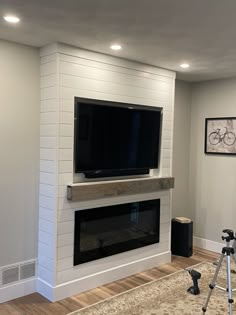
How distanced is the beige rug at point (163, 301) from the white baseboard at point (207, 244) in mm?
1002

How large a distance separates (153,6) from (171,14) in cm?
20

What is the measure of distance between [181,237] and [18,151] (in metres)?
2.56

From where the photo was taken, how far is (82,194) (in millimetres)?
3402

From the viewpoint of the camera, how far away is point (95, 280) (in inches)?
145

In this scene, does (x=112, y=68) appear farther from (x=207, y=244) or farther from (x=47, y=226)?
(x=207, y=244)

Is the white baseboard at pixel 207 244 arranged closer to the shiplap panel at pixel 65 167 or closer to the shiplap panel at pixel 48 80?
the shiplap panel at pixel 65 167

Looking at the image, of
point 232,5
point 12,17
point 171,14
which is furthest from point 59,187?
point 232,5

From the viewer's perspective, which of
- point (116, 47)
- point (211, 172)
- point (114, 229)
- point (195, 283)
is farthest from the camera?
point (211, 172)

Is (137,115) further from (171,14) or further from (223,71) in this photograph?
(171,14)

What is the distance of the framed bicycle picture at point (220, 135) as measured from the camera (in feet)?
15.5

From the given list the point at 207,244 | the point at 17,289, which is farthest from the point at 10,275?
the point at 207,244

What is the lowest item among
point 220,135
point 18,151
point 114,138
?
point 18,151

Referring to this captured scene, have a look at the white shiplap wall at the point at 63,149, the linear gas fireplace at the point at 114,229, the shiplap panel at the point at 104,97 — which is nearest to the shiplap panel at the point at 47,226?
the white shiplap wall at the point at 63,149

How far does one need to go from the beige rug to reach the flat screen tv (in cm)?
128
